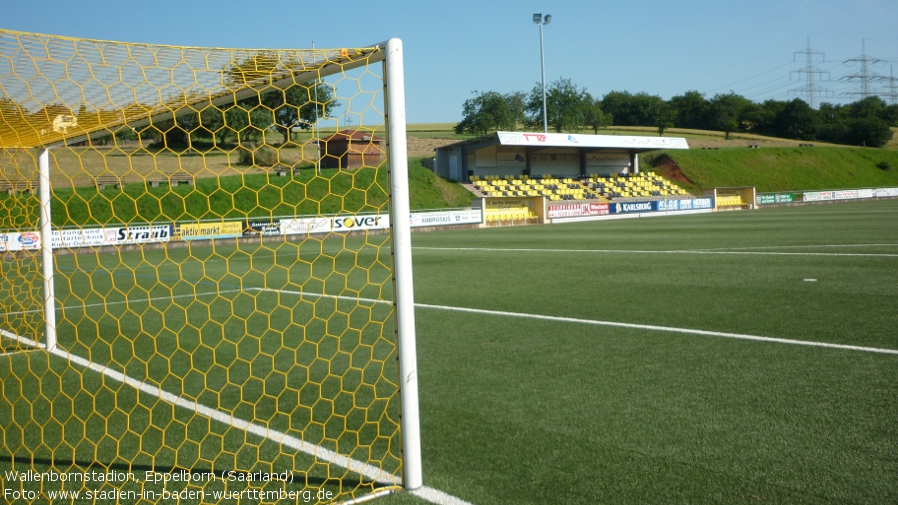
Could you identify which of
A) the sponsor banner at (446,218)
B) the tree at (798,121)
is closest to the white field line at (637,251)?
the sponsor banner at (446,218)

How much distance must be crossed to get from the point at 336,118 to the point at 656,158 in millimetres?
55285

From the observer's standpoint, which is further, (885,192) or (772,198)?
(885,192)

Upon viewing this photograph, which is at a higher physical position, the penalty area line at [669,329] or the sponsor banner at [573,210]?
the sponsor banner at [573,210]

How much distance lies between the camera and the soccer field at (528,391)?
3238mm

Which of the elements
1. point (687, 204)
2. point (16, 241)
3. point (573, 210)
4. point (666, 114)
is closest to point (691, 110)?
point (666, 114)

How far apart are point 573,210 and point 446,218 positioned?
7.50 metres

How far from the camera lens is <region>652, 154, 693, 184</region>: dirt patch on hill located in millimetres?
52906

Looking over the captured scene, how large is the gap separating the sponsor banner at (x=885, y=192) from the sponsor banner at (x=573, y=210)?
2389 centimetres

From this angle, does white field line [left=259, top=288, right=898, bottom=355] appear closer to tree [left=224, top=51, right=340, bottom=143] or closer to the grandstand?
tree [left=224, top=51, right=340, bottom=143]

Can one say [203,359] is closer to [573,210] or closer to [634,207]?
[573,210]

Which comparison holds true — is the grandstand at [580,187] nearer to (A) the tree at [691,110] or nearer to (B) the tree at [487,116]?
(B) the tree at [487,116]

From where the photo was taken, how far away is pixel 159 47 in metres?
3.36

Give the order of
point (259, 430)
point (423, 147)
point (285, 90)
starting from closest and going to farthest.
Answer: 1. point (285, 90)
2. point (259, 430)
3. point (423, 147)

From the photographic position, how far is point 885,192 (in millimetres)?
47062
